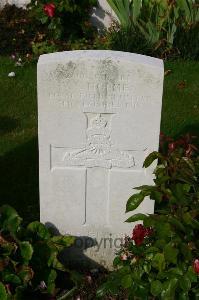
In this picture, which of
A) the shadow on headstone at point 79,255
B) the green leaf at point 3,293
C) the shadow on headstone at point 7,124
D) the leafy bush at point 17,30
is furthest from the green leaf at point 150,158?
the leafy bush at point 17,30

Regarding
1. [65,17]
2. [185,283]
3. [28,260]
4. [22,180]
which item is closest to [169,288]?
[185,283]

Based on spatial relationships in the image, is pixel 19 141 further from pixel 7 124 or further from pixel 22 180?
pixel 22 180

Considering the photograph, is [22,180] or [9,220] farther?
[22,180]

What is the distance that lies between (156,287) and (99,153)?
0.84m

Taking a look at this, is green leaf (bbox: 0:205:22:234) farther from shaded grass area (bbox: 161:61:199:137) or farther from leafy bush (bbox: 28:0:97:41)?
leafy bush (bbox: 28:0:97:41)

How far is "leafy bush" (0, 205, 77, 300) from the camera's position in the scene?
3.17 m

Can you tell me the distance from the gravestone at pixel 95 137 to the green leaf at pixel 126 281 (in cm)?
65

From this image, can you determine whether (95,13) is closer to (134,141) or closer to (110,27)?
(110,27)

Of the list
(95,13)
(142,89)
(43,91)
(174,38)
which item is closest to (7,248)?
(43,91)

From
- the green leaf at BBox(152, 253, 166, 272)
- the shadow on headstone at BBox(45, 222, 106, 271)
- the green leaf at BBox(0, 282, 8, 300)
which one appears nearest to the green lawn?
the shadow on headstone at BBox(45, 222, 106, 271)

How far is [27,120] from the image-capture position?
5.49m

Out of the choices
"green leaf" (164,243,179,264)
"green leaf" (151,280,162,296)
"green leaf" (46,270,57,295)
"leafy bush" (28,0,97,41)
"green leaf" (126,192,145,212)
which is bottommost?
"green leaf" (46,270,57,295)

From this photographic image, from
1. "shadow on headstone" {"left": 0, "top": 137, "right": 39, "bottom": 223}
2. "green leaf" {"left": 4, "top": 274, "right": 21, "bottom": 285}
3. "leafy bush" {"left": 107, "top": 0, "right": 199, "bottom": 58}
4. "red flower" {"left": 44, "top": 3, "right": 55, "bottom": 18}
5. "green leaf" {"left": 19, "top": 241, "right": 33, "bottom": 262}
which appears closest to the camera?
"green leaf" {"left": 4, "top": 274, "right": 21, "bottom": 285}

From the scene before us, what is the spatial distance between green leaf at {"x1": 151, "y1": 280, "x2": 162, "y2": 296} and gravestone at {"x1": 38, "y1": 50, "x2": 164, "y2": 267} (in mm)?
676
